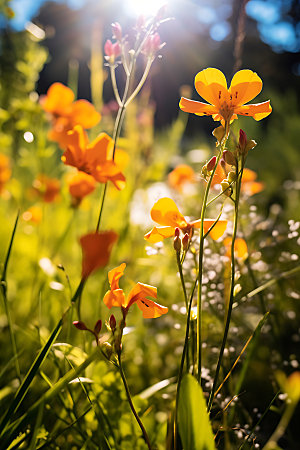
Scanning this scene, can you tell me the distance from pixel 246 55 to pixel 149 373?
7.90 m

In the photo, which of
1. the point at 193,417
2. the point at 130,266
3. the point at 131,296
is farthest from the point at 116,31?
the point at 130,266

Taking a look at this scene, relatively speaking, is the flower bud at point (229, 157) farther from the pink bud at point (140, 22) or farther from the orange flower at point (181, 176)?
the orange flower at point (181, 176)

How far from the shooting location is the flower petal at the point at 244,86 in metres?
0.48

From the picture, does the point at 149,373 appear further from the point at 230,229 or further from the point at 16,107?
the point at 16,107

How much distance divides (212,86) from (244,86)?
4cm

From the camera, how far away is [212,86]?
492 millimetres

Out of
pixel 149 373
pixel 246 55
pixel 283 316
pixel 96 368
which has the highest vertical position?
pixel 246 55

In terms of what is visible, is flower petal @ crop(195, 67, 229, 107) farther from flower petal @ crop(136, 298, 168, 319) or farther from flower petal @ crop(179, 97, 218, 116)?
flower petal @ crop(136, 298, 168, 319)

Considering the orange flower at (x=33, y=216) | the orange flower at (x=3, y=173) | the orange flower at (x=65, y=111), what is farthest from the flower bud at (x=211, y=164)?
the orange flower at (x=3, y=173)

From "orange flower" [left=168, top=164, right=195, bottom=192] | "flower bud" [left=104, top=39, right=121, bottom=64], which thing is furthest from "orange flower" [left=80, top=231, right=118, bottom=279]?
"orange flower" [left=168, top=164, right=195, bottom=192]

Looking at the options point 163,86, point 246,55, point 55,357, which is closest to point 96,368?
point 55,357

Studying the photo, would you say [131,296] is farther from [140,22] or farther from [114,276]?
[140,22]

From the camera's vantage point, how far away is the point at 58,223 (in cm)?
196

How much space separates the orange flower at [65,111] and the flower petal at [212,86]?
512 mm
